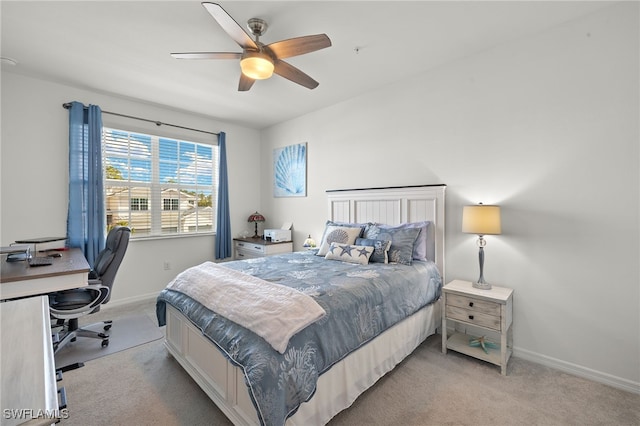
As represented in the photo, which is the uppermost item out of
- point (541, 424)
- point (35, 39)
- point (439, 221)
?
point (35, 39)

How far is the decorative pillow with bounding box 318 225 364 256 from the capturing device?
3.03 meters


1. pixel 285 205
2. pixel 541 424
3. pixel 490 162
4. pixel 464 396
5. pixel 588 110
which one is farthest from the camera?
pixel 285 205

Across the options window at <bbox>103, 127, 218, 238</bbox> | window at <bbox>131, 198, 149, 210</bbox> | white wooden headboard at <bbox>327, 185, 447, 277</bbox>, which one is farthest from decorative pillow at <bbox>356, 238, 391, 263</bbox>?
window at <bbox>131, 198, 149, 210</bbox>

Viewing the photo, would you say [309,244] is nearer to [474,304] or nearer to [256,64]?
[474,304]

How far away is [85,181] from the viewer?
333 centimetres

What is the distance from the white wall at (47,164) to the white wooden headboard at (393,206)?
261 cm

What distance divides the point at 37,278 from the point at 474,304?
3241 mm

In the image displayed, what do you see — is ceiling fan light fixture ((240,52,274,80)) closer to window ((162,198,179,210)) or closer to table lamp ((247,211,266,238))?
window ((162,198,179,210))

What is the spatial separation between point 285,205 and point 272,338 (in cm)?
345

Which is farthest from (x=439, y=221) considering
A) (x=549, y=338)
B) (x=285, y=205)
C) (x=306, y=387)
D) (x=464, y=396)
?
(x=285, y=205)

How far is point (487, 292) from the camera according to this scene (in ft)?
7.61

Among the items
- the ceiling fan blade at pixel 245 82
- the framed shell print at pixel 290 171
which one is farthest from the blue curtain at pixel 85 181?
the framed shell print at pixel 290 171

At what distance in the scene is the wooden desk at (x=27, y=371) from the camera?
1.85 feet

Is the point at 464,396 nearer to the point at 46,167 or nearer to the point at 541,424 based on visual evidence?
the point at 541,424
